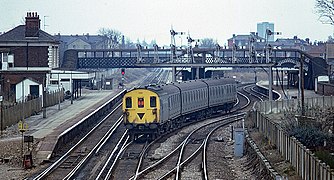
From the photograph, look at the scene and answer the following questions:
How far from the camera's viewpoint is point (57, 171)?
83.7 ft

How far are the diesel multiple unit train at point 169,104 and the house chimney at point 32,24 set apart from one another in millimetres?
17034

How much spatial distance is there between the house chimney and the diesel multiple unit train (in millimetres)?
17034

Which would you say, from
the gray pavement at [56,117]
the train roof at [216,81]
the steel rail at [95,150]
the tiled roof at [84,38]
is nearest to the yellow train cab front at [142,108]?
the steel rail at [95,150]

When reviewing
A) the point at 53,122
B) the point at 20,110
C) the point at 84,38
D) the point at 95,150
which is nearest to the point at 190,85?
the point at 53,122

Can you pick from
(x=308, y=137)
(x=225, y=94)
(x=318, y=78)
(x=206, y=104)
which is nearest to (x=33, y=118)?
(x=206, y=104)

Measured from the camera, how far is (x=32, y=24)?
56656 mm

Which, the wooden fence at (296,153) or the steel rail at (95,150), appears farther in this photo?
the steel rail at (95,150)

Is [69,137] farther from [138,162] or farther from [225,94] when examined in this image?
[225,94]

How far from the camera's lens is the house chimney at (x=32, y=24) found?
5644cm

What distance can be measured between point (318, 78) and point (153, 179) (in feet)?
142

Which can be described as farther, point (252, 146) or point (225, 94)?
point (225, 94)

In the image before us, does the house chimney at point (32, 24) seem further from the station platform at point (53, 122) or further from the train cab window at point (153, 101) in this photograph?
the train cab window at point (153, 101)

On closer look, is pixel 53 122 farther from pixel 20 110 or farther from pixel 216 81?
pixel 216 81

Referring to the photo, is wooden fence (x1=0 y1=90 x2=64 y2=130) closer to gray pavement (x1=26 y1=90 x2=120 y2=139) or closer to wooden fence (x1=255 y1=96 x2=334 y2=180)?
gray pavement (x1=26 y1=90 x2=120 y2=139)
